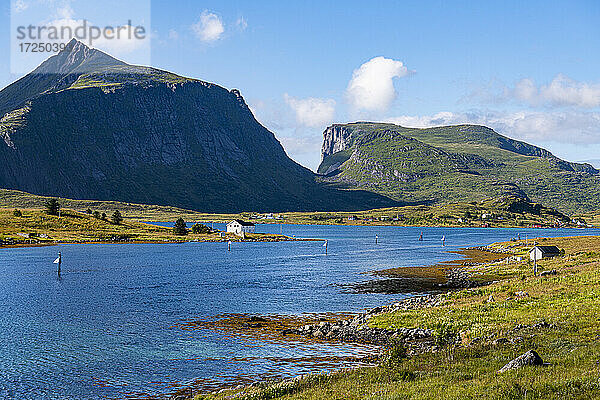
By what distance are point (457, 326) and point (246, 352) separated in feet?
57.3

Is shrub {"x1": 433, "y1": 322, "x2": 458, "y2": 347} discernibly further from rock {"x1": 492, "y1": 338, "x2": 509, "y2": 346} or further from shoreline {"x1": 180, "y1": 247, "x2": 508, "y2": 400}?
rock {"x1": 492, "y1": 338, "x2": 509, "y2": 346}

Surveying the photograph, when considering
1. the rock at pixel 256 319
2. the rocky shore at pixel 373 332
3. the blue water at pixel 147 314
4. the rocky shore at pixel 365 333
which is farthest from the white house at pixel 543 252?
the rock at pixel 256 319

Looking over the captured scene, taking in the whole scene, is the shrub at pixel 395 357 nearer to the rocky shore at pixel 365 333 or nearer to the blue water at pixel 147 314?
the rocky shore at pixel 365 333

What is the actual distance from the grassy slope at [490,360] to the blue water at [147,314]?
811cm

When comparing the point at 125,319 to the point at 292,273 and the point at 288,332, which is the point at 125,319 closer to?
the point at 288,332

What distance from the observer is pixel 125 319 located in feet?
190

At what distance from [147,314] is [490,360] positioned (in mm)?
41825

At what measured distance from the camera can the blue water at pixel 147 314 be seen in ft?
123

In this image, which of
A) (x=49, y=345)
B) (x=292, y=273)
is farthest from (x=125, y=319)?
(x=292, y=273)

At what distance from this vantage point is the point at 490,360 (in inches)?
1188

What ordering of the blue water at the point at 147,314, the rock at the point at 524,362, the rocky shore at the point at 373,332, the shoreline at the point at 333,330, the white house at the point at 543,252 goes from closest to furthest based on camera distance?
the rock at the point at 524,362
the blue water at the point at 147,314
the shoreline at the point at 333,330
the rocky shore at the point at 373,332
the white house at the point at 543,252

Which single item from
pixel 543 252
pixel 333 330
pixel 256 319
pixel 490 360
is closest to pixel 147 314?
pixel 256 319

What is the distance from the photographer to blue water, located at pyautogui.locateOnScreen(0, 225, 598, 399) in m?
37.4

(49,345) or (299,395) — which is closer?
(299,395)
